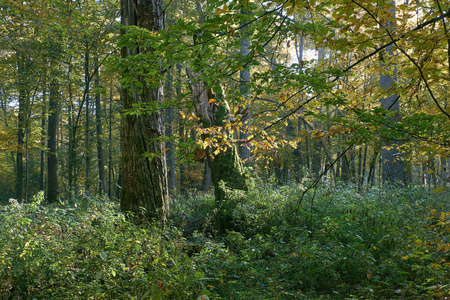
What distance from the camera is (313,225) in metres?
5.78

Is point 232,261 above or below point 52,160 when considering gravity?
below

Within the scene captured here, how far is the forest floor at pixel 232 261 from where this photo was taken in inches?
115

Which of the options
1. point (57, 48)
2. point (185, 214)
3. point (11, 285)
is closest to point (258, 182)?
point (185, 214)

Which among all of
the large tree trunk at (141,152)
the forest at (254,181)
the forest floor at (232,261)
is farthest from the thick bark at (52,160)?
the large tree trunk at (141,152)

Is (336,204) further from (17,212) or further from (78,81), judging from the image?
(78,81)

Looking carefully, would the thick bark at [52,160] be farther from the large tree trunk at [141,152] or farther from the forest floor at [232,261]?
the large tree trunk at [141,152]

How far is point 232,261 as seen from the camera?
4.29 metres

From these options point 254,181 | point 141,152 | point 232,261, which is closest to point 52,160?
point 254,181

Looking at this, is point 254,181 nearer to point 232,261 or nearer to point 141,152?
point 141,152

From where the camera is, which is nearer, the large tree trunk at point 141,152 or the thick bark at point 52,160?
the large tree trunk at point 141,152

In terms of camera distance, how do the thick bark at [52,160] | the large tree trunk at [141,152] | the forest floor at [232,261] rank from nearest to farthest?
the forest floor at [232,261]
the large tree trunk at [141,152]
the thick bark at [52,160]

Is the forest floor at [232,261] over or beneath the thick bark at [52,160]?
beneath

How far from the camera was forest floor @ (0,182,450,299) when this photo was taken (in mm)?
2915

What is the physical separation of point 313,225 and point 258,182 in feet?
8.87
